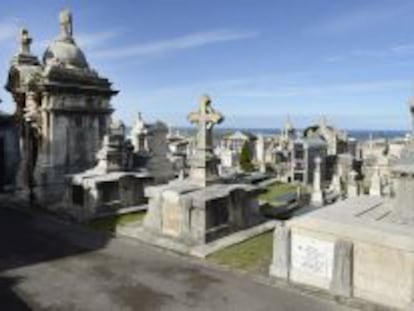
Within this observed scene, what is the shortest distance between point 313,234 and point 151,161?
1368cm

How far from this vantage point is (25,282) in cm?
999

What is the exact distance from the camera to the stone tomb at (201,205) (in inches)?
496

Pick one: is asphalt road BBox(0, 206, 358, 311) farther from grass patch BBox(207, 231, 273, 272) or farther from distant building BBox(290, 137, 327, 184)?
distant building BBox(290, 137, 327, 184)

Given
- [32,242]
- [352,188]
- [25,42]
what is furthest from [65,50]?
[352,188]

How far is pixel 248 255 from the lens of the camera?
1159cm

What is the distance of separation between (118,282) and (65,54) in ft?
44.5

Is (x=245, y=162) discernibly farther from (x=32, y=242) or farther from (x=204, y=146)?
(x=32, y=242)

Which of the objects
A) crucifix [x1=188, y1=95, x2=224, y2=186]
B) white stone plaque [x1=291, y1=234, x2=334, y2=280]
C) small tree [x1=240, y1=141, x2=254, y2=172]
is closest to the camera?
white stone plaque [x1=291, y1=234, x2=334, y2=280]

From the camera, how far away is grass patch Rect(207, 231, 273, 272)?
426 inches

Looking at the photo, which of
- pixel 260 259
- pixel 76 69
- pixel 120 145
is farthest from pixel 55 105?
pixel 260 259

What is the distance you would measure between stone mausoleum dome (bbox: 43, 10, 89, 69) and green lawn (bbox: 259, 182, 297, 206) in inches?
424

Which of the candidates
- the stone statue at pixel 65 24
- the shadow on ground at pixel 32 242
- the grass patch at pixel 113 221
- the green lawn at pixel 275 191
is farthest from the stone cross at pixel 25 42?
the green lawn at pixel 275 191

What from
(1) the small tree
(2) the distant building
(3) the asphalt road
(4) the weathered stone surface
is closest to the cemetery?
(4) the weathered stone surface

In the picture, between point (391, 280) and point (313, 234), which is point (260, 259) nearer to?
point (313, 234)
